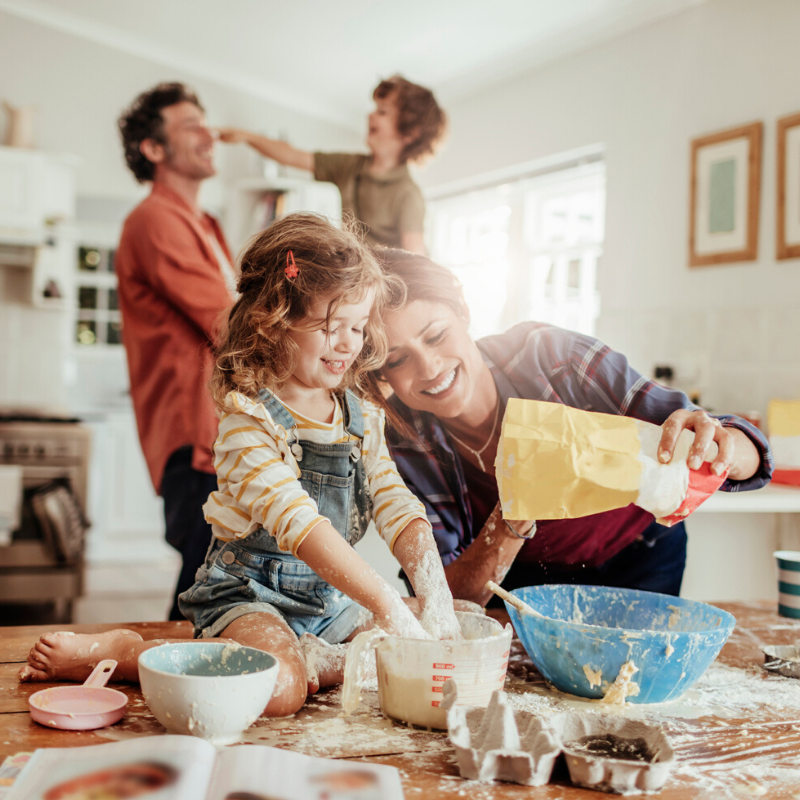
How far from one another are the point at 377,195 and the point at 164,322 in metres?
0.48

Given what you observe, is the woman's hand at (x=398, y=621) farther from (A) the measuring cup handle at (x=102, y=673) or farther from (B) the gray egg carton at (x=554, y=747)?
(A) the measuring cup handle at (x=102, y=673)

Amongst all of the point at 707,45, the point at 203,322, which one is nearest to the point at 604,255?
the point at 707,45

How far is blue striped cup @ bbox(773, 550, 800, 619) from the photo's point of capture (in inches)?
41.8

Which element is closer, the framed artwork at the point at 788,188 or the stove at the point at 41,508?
the framed artwork at the point at 788,188

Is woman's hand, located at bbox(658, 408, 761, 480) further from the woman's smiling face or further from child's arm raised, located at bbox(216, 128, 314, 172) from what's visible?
child's arm raised, located at bbox(216, 128, 314, 172)

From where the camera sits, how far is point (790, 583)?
107 cm

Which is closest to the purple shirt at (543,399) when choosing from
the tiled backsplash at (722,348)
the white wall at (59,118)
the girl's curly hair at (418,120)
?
the girl's curly hair at (418,120)

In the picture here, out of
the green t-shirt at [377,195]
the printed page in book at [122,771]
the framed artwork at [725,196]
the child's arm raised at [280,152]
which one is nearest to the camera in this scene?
the printed page in book at [122,771]

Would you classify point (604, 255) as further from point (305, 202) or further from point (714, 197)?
point (305, 202)

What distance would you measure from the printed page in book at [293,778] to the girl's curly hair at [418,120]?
116cm

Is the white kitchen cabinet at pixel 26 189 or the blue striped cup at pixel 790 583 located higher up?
the white kitchen cabinet at pixel 26 189

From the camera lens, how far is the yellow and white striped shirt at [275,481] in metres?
0.76

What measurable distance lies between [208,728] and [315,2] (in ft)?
9.49

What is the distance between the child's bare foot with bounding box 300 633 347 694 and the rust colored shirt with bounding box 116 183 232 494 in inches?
30.2
